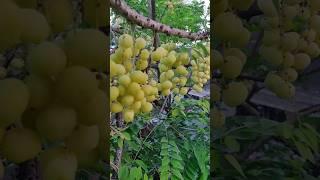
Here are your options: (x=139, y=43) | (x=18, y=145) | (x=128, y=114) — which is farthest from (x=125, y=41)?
(x=18, y=145)

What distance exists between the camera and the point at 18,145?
323 millimetres

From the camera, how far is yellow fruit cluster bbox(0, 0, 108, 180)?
32 centimetres

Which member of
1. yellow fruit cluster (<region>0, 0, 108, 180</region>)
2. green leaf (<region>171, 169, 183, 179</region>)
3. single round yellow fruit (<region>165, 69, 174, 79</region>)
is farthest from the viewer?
single round yellow fruit (<region>165, 69, 174, 79</region>)

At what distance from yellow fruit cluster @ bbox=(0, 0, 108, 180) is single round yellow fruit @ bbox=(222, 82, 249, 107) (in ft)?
1.52

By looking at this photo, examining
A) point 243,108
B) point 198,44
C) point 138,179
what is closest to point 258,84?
point 243,108

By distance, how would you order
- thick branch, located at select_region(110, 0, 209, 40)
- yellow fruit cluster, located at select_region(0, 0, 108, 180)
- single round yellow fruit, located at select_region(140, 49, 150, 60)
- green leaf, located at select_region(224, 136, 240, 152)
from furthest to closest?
single round yellow fruit, located at select_region(140, 49, 150, 60) → green leaf, located at select_region(224, 136, 240, 152) → thick branch, located at select_region(110, 0, 209, 40) → yellow fruit cluster, located at select_region(0, 0, 108, 180)

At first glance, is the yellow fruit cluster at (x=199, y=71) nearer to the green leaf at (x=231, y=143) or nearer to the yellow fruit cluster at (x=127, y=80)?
the yellow fruit cluster at (x=127, y=80)

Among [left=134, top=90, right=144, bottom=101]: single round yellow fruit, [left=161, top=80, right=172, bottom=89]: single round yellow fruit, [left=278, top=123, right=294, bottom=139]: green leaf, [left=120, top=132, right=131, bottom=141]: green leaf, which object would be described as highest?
[left=161, top=80, right=172, bottom=89]: single round yellow fruit

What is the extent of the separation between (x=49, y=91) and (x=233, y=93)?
0.51 metres

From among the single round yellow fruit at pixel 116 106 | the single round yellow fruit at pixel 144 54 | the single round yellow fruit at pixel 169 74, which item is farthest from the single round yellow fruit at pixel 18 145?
the single round yellow fruit at pixel 169 74

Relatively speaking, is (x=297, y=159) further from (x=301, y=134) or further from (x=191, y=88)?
(x=191, y=88)

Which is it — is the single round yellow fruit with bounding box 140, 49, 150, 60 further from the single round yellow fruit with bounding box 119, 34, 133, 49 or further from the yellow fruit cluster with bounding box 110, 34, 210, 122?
the single round yellow fruit with bounding box 119, 34, 133, 49

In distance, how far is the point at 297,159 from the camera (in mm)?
933

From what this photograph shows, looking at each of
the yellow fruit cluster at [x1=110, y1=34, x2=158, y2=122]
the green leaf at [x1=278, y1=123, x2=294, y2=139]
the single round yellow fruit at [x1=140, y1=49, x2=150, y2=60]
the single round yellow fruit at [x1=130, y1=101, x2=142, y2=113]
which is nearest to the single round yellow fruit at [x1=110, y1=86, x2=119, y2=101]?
the yellow fruit cluster at [x1=110, y1=34, x2=158, y2=122]
